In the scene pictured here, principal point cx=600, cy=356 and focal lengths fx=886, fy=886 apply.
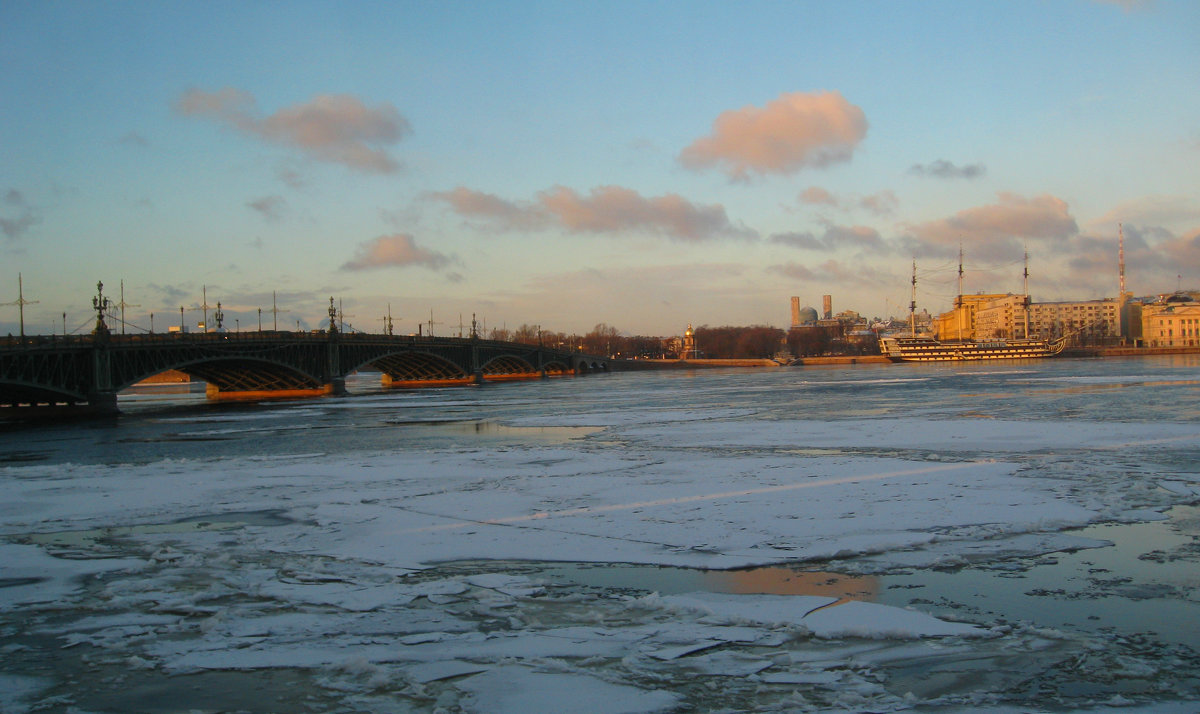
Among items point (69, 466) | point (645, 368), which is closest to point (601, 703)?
point (69, 466)

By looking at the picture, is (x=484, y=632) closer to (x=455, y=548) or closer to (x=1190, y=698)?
(x=455, y=548)

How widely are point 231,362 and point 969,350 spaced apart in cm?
13757

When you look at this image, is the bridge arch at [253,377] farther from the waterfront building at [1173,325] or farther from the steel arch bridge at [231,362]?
the waterfront building at [1173,325]

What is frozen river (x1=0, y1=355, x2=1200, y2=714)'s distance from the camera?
6773mm

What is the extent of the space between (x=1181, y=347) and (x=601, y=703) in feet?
664

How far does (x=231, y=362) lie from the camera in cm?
6606

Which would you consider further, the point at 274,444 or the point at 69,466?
the point at 274,444

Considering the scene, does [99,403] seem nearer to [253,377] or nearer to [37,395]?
[37,395]

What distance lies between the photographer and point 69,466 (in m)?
23.1

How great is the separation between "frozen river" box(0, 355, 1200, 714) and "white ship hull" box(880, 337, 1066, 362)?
5942 inches

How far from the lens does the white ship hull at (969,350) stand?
161m

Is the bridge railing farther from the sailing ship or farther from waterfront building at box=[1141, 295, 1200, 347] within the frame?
waterfront building at box=[1141, 295, 1200, 347]

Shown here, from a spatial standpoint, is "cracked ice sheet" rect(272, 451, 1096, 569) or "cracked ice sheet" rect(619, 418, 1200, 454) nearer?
"cracked ice sheet" rect(272, 451, 1096, 569)

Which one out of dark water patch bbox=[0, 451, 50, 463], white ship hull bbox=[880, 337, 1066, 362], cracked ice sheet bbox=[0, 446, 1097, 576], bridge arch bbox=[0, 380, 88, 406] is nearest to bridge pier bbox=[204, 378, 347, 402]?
bridge arch bbox=[0, 380, 88, 406]
